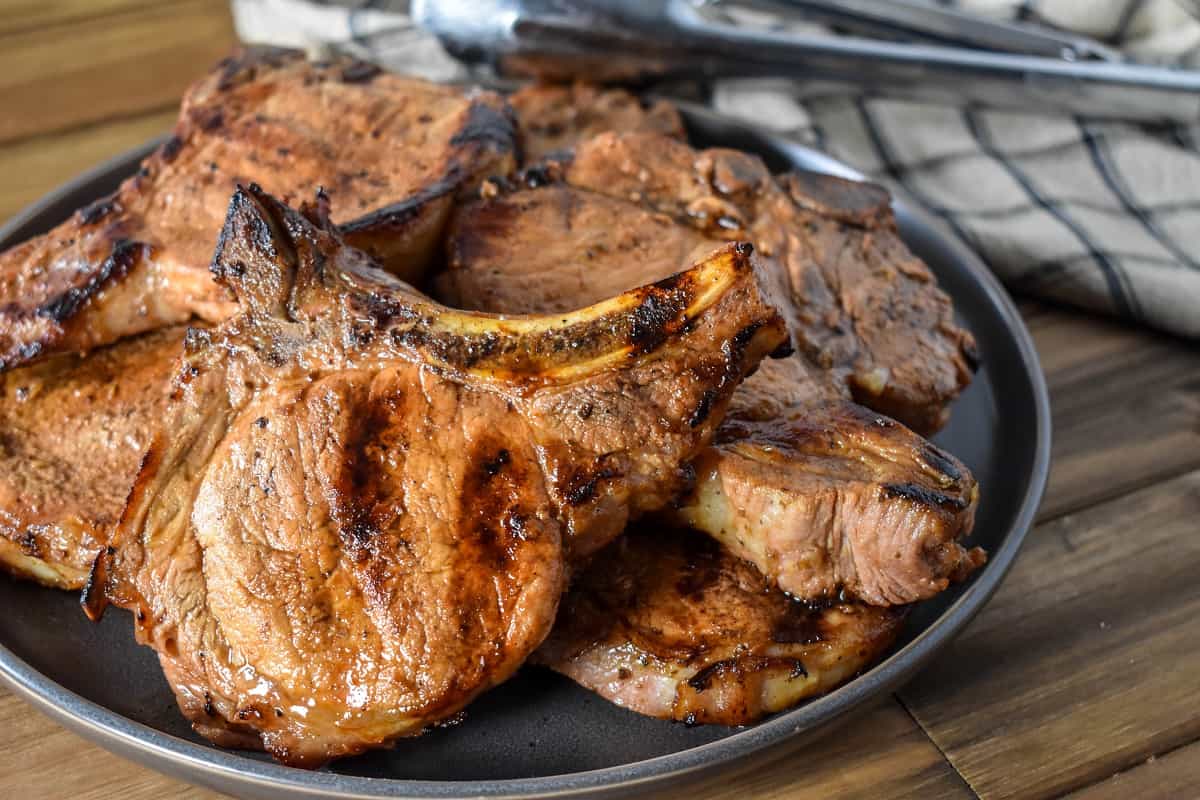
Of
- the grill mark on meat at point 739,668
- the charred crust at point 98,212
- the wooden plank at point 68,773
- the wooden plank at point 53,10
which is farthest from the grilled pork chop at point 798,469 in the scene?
the wooden plank at point 53,10

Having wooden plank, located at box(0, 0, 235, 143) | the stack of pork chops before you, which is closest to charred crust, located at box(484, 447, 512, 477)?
the stack of pork chops

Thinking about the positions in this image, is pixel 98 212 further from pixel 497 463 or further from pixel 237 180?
pixel 497 463

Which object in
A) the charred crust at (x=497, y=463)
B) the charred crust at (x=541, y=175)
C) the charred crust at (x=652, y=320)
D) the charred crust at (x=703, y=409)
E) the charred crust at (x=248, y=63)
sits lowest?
the charred crust at (x=497, y=463)

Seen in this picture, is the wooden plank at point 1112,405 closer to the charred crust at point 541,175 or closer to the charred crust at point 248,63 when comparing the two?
the charred crust at point 541,175

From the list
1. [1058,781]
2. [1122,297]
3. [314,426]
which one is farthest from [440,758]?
[1122,297]

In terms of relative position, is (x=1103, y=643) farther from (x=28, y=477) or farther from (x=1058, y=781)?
(x=28, y=477)

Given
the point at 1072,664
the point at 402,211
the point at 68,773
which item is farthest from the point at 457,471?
the point at 1072,664
